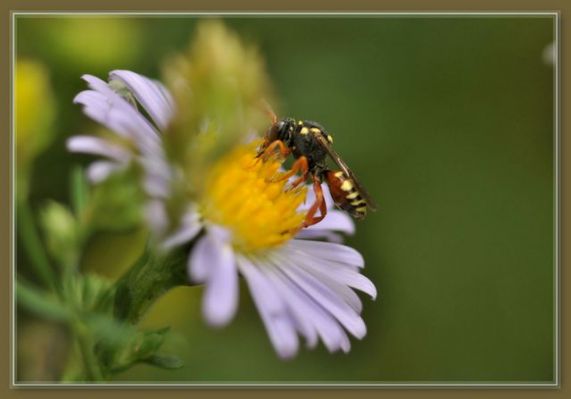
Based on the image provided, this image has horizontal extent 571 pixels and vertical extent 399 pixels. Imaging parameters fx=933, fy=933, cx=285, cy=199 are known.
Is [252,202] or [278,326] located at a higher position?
[252,202]

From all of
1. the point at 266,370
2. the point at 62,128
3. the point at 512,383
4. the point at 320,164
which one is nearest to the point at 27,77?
the point at 62,128

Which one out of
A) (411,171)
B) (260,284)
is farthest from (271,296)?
(411,171)

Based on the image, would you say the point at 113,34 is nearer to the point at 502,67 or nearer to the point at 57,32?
the point at 57,32

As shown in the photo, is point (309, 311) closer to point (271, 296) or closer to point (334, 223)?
point (271, 296)

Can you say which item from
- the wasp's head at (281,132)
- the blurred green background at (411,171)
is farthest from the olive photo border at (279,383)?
the wasp's head at (281,132)

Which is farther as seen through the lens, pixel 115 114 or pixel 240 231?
pixel 240 231

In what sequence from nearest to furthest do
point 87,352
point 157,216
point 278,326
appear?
point 157,216 → point 278,326 → point 87,352

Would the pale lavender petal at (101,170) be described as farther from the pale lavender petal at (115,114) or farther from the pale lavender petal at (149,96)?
the pale lavender petal at (149,96)
